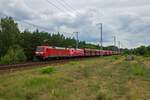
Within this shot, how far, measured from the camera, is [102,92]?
52.7ft

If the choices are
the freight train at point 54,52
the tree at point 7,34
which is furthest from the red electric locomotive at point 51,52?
the tree at point 7,34

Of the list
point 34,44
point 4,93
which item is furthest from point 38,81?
point 34,44

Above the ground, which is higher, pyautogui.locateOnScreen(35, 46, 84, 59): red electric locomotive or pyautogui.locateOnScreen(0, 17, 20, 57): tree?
pyautogui.locateOnScreen(0, 17, 20, 57): tree

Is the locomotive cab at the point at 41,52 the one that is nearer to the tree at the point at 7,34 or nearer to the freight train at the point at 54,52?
the freight train at the point at 54,52

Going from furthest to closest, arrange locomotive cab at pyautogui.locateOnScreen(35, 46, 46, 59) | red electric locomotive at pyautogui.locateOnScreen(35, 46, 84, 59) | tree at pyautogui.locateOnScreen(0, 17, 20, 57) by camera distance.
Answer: tree at pyautogui.locateOnScreen(0, 17, 20, 57) < red electric locomotive at pyautogui.locateOnScreen(35, 46, 84, 59) < locomotive cab at pyautogui.locateOnScreen(35, 46, 46, 59)

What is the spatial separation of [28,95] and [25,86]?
8.51 feet

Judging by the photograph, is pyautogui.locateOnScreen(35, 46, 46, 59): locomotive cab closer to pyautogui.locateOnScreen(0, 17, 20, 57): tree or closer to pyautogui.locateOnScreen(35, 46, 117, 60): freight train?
pyautogui.locateOnScreen(35, 46, 117, 60): freight train

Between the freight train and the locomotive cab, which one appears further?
the freight train

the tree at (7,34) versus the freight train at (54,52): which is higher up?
the tree at (7,34)

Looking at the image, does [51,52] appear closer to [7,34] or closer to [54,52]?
[54,52]

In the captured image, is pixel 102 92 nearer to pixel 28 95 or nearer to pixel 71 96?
pixel 71 96

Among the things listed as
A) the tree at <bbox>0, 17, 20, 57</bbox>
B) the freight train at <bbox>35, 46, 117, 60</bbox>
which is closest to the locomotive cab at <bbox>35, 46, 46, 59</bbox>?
the freight train at <bbox>35, 46, 117, 60</bbox>

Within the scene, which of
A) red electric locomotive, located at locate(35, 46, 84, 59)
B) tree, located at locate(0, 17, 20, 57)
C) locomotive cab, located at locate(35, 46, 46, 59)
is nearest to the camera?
locomotive cab, located at locate(35, 46, 46, 59)

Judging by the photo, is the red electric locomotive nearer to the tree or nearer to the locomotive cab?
the locomotive cab
